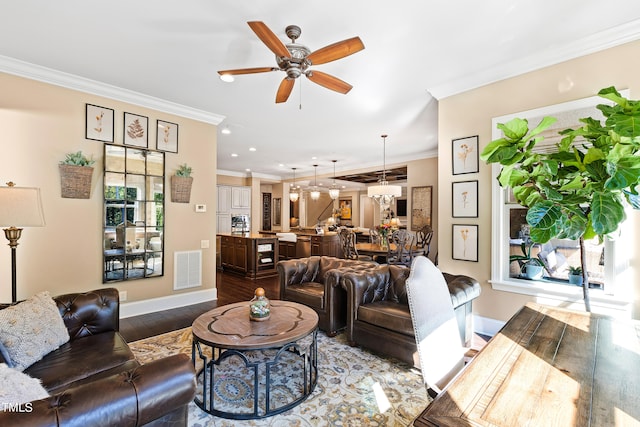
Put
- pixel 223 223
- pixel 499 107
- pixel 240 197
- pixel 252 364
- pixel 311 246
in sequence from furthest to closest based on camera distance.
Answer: pixel 240 197
pixel 223 223
pixel 311 246
pixel 499 107
pixel 252 364

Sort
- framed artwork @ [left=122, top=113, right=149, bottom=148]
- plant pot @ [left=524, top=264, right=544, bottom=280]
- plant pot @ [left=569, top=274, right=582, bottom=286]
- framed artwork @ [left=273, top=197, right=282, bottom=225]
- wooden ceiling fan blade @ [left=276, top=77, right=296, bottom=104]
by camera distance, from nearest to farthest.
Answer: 1. wooden ceiling fan blade @ [left=276, top=77, right=296, bottom=104]
2. plant pot @ [left=569, top=274, right=582, bottom=286]
3. plant pot @ [left=524, top=264, right=544, bottom=280]
4. framed artwork @ [left=122, top=113, right=149, bottom=148]
5. framed artwork @ [left=273, top=197, right=282, bottom=225]

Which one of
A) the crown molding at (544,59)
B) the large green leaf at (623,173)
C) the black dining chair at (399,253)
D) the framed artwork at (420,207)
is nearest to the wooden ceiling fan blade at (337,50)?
the large green leaf at (623,173)

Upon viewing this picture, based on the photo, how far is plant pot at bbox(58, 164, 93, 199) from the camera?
340 cm

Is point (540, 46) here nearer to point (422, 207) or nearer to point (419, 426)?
point (419, 426)

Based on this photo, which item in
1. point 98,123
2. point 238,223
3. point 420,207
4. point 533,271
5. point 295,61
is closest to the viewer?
point 295,61

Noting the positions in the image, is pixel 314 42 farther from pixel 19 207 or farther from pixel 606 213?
pixel 19 207

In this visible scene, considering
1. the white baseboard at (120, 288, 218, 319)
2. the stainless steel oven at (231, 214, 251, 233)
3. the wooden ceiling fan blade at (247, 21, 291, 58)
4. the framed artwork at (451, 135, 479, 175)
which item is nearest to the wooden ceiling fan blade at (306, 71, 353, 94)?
the wooden ceiling fan blade at (247, 21, 291, 58)

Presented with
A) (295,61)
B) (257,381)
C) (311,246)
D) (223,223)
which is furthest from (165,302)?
(223,223)

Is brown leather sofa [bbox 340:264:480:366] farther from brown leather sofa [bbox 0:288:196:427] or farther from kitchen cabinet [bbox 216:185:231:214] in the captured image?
kitchen cabinet [bbox 216:185:231:214]

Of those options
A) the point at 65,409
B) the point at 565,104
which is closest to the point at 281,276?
the point at 65,409

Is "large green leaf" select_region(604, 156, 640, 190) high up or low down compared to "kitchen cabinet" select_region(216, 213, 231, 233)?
up

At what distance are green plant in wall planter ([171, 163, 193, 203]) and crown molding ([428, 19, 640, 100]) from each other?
359 centimetres

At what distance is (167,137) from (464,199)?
4140 mm

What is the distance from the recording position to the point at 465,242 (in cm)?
346
